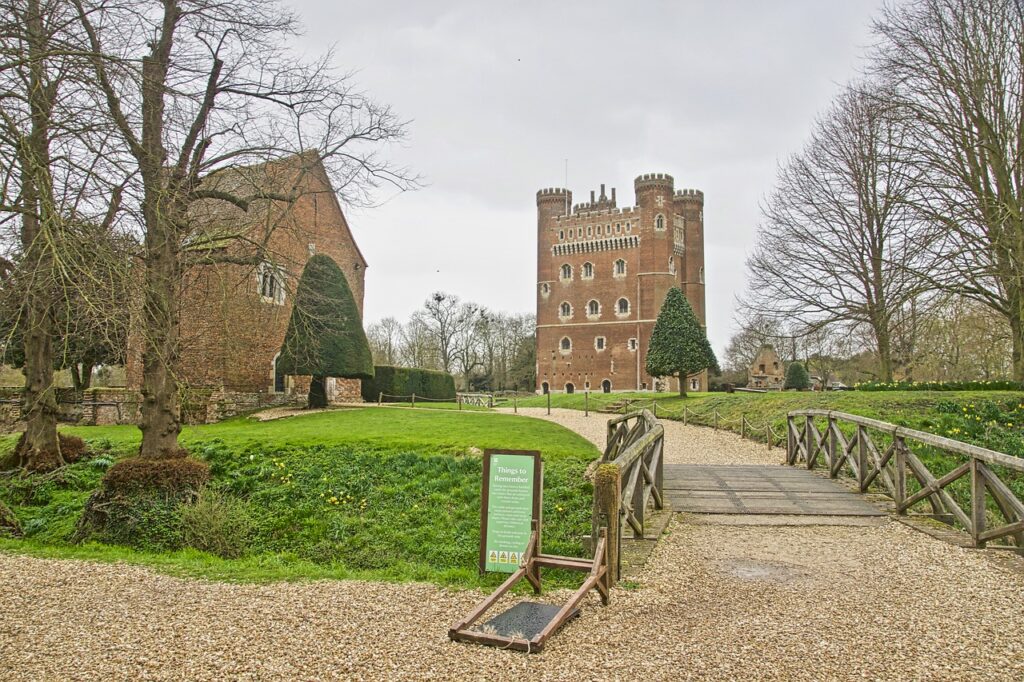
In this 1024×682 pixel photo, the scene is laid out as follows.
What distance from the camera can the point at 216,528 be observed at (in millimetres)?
8844

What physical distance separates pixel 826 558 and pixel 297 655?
5.22m

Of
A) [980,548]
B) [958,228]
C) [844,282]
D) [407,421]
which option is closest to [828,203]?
[844,282]

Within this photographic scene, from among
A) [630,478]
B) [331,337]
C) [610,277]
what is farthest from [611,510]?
[610,277]

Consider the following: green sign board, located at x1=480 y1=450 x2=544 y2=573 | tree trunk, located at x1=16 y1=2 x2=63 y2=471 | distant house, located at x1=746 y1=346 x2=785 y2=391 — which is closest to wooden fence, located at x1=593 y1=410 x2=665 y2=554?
green sign board, located at x1=480 y1=450 x2=544 y2=573

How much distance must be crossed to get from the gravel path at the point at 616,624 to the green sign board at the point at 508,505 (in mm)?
545

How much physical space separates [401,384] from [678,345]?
13754mm

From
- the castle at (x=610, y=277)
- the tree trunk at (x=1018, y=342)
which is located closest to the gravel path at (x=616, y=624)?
the tree trunk at (x=1018, y=342)

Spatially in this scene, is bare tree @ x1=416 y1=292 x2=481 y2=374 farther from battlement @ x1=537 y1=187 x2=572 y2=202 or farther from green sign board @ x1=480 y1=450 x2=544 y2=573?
green sign board @ x1=480 y1=450 x2=544 y2=573

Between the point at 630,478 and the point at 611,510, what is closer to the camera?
the point at 611,510

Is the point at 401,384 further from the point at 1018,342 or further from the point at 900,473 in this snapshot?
the point at 900,473

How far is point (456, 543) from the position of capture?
317 inches

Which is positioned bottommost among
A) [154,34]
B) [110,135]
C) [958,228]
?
[110,135]

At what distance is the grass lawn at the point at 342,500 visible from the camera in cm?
768

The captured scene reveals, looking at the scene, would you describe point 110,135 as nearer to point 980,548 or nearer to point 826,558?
point 826,558
